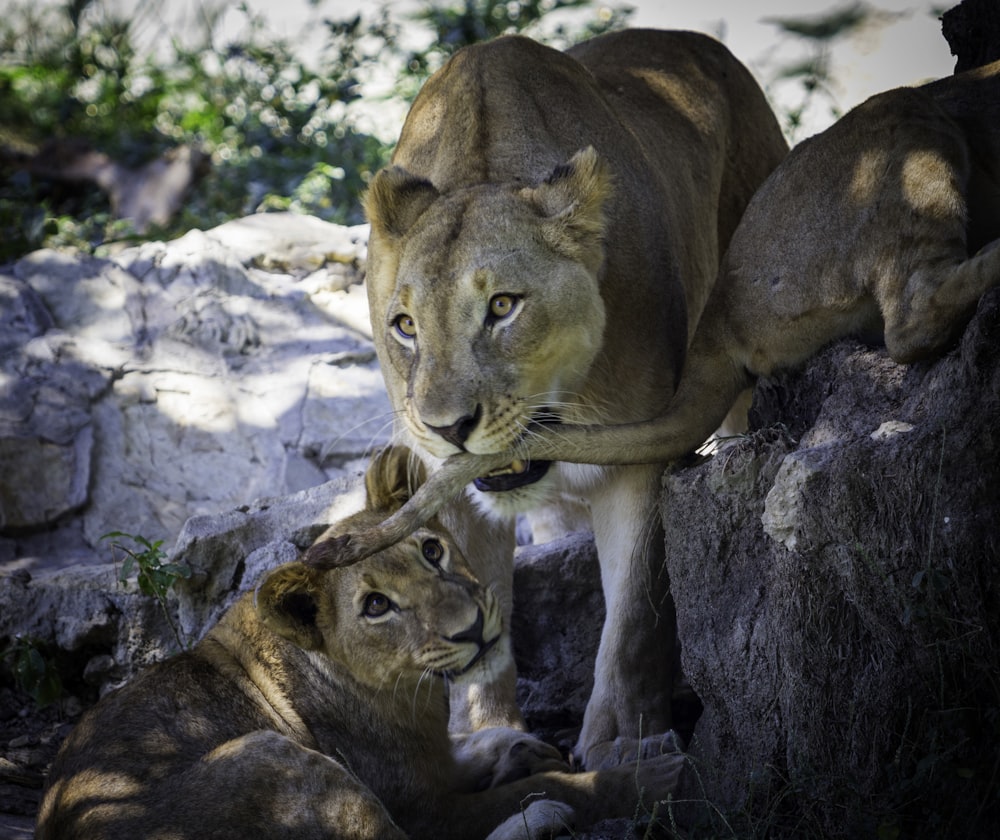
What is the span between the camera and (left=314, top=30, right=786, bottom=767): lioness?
13.8ft

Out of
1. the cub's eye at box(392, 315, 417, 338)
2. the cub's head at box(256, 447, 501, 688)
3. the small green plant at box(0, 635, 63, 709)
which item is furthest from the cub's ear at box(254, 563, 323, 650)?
the small green plant at box(0, 635, 63, 709)

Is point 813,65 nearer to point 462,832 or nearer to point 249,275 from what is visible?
point 249,275

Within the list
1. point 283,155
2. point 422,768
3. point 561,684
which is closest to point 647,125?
point 561,684

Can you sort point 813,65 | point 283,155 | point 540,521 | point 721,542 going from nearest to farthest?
1. point 721,542
2. point 540,521
3. point 813,65
4. point 283,155

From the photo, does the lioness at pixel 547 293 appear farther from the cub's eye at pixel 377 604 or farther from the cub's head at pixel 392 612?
the cub's eye at pixel 377 604

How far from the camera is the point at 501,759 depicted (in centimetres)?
475

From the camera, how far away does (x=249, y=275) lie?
26.3ft

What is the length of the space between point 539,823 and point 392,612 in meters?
0.83

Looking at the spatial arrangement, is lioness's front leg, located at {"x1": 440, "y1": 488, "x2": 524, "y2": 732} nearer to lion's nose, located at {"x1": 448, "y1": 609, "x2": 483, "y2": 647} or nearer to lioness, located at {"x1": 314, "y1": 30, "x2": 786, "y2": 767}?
lioness, located at {"x1": 314, "y1": 30, "x2": 786, "y2": 767}

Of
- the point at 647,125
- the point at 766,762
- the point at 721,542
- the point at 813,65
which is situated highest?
the point at 813,65

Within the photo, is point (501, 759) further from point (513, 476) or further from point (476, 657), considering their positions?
point (513, 476)

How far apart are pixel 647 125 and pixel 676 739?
2.66 meters

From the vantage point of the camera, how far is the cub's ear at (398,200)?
459 cm

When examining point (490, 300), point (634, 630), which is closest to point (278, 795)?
point (634, 630)
